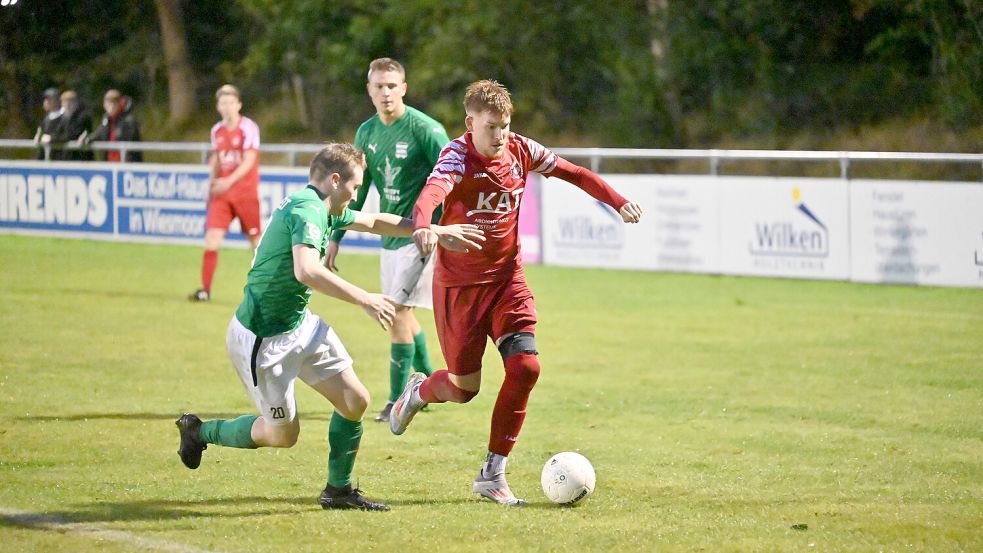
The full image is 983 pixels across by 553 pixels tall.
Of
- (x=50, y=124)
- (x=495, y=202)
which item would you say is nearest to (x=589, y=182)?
(x=495, y=202)

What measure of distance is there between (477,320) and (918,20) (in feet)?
66.7

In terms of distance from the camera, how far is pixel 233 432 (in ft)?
21.0

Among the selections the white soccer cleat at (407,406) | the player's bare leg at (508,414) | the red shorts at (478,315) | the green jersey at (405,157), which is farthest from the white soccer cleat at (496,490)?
the green jersey at (405,157)

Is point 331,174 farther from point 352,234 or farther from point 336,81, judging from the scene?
point 336,81

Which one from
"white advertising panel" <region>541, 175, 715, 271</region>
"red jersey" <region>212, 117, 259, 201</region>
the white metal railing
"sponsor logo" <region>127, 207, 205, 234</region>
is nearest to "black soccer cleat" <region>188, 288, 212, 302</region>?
"red jersey" <region>212, 117, 259, 201</region>

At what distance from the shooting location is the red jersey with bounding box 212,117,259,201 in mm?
14648

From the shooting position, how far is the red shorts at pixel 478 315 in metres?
6.64

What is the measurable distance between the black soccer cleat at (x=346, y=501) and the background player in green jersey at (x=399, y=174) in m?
2.38

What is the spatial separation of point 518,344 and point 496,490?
71cm

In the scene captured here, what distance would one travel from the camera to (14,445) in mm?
7543

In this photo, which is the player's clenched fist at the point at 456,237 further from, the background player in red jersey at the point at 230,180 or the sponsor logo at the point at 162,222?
the sponsor logo at the point at 162,222

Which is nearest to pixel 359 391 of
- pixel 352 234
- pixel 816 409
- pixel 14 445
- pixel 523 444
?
pixel 523 444

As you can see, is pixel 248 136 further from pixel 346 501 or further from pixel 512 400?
pixel 346 501

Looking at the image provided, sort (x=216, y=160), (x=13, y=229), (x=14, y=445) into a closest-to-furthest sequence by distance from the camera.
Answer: (x=14, y=445) → (x=216, y=160) → (x=13, y=229)
